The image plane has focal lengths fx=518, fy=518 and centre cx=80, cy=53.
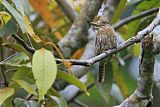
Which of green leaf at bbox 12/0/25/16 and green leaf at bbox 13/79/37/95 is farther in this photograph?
green leaf at bbox 13/79/37/95

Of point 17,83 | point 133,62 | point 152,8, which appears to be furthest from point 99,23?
point 133,62

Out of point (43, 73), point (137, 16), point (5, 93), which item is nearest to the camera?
point (43, 73)

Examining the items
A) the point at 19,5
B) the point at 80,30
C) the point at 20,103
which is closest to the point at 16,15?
the point at 19,5

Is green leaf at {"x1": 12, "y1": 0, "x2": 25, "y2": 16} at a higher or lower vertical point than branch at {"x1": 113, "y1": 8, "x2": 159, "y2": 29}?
higher

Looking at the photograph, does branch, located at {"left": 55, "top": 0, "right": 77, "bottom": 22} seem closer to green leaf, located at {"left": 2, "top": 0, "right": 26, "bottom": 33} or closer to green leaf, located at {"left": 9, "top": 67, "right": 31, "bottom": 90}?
green leaf, located at {"left": 9, "top": 67, "right": 31, "bottom": 90}

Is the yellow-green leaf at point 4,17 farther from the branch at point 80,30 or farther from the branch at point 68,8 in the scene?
the branch at point 68,8

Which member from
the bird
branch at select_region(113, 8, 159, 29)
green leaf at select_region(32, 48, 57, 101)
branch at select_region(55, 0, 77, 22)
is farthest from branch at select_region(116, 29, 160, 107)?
branch at select_region(55, 0, 77, 22)

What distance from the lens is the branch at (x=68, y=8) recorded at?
2139mm

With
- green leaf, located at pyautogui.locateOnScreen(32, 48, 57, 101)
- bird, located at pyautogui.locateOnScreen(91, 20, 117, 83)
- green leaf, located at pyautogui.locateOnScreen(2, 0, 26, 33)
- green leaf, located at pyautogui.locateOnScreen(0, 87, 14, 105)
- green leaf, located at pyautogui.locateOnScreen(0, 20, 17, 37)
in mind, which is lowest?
bird, located at pyautogui.locateOnScreen(91, 20, 117, 83)

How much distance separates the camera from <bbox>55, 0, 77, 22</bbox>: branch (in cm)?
214

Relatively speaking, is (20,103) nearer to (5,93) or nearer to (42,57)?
(5,93)

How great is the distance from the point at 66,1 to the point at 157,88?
61 centimetres

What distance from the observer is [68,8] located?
7.02 ft

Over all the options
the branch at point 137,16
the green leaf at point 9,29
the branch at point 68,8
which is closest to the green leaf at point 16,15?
the green leaf at point 9,29
